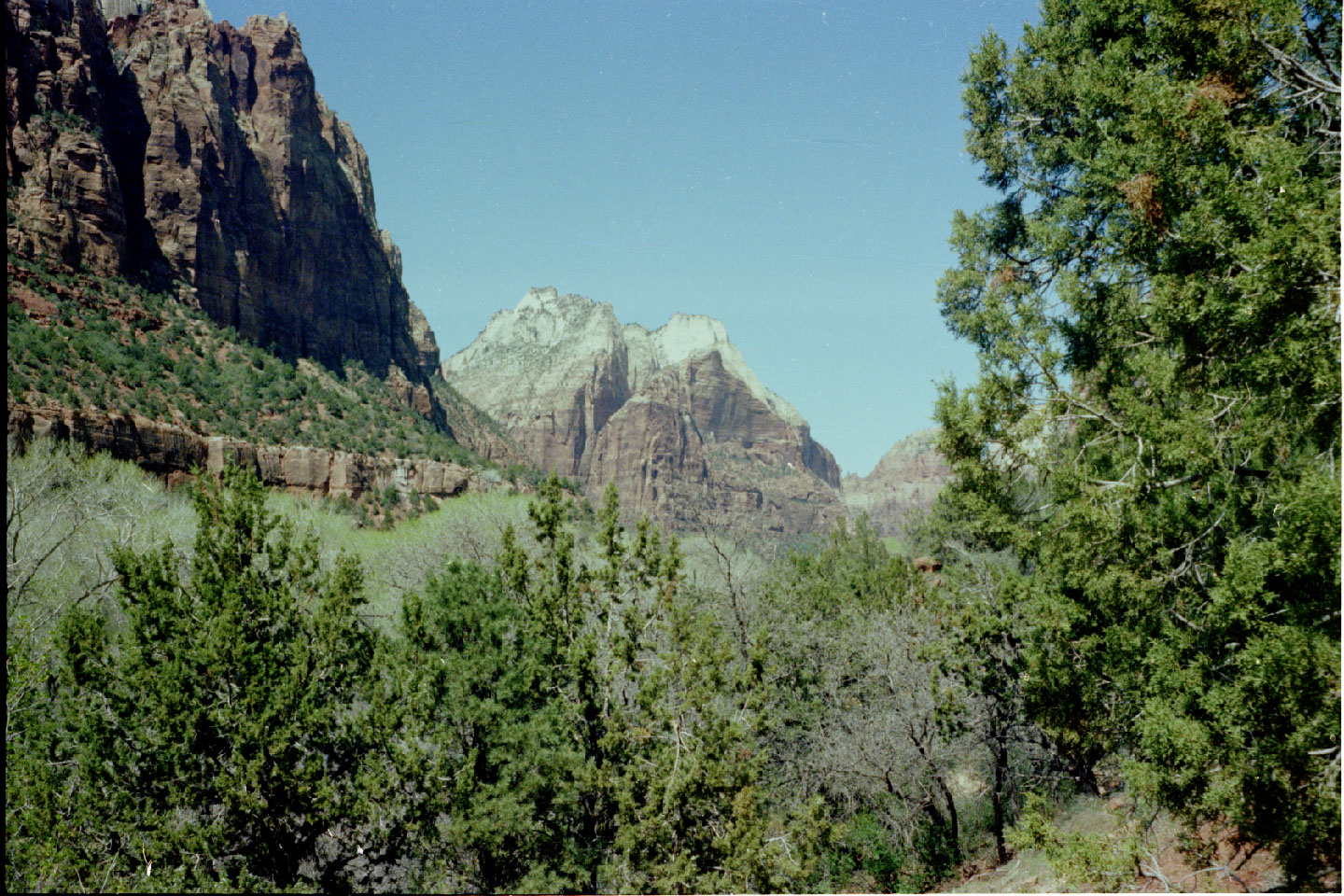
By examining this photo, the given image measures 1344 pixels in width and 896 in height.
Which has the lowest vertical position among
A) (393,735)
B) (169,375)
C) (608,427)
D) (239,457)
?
(393,735)

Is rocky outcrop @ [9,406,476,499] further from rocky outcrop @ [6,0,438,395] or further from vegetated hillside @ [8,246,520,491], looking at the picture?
rocky outcrop @ [6,0,438,395]

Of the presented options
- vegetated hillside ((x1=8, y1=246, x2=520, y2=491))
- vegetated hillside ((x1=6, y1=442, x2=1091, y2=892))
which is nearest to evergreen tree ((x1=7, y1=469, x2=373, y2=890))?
vegetated hillside ((x1=6, y1=442, x2=1091, y2=892))

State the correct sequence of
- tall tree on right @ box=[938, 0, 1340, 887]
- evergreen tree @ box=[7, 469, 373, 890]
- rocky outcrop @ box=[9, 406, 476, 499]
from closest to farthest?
tall tree on right @ box=[938, 0, 1340, 887] < evergreen tree @ box=[7, 469, 373, 890] < rocky outcrop @ box=[9, 406, 476, 499]

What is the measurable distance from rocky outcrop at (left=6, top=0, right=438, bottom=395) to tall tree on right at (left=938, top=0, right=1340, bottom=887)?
58.3 meters

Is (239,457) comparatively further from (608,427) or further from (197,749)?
(608,427)

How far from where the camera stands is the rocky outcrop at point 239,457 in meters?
39.1

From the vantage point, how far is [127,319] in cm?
5353

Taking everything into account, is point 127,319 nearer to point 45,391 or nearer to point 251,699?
point 45,391

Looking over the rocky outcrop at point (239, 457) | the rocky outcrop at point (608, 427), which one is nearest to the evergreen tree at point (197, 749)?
the rocky outcrop at point (239, 457)

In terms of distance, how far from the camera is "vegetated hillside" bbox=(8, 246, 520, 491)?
41594 mm

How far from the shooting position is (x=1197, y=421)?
312 inches

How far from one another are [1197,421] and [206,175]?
83.8 meters

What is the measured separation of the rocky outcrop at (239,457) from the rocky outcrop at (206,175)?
15595 millimetres

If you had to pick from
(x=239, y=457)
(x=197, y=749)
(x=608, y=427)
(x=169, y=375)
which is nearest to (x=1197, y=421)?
(x=197, y=749)
